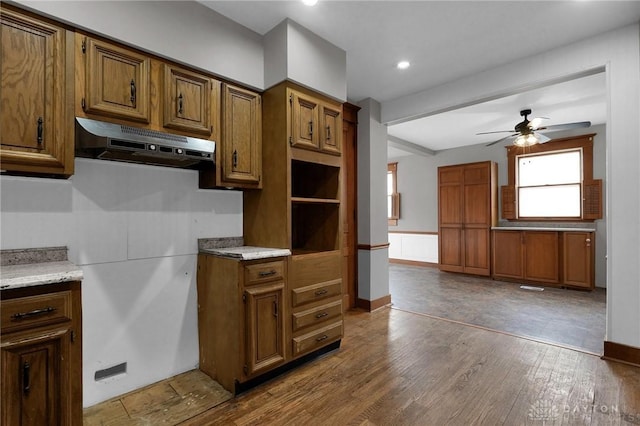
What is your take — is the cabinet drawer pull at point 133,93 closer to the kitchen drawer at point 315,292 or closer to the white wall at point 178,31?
the white wall at point 178,31

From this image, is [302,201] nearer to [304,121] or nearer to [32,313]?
[304,121]

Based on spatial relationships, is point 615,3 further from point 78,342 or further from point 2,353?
point 2,353

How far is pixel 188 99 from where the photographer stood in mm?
2137

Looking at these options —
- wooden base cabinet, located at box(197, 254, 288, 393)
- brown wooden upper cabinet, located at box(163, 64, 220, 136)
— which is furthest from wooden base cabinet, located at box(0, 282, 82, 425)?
brown wooden upper cabinet, located at box(163, 64, 220, 136)

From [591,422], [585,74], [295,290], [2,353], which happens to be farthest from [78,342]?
[585,74]

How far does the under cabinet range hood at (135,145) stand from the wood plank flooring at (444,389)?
1.65 meters

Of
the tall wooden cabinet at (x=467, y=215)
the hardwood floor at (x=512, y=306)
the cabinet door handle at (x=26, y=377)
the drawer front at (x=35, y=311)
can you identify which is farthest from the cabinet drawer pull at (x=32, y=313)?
the tall wooden cabinet at (x=467, y=215)

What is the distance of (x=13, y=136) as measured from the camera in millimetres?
1522

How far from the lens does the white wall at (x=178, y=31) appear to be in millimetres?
1731

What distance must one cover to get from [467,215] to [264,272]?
17.1ft

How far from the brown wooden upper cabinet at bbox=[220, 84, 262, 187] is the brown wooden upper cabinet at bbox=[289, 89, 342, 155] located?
32cm

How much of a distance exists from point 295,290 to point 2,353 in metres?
1.60

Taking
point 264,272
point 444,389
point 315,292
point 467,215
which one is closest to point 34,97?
point 264,272

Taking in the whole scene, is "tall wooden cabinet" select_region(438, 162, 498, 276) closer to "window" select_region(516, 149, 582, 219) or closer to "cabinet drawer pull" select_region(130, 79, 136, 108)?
"window" select_region(516, 149, 582, 219)
